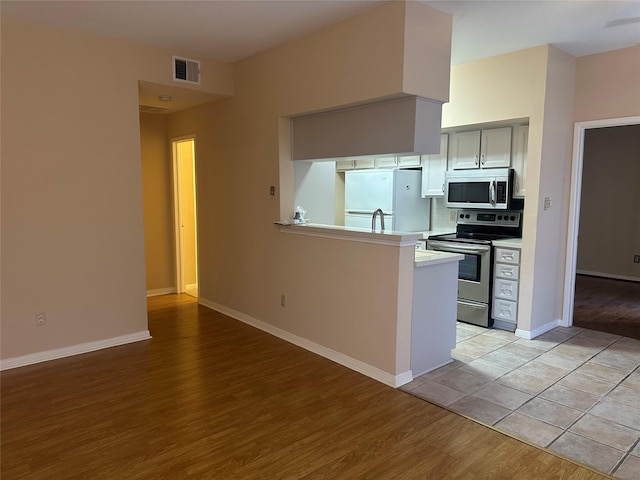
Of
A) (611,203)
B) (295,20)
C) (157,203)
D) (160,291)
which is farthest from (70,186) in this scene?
(611,203)

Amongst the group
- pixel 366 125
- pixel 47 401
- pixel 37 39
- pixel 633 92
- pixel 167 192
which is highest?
pixel 37 39

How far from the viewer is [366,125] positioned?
3486mm

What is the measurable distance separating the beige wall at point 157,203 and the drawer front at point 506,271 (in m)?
4.26

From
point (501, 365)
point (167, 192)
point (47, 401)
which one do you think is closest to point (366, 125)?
point (501, 365)

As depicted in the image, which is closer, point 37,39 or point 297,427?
point 297,427

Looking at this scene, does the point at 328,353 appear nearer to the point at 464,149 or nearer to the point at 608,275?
the point at 464,149

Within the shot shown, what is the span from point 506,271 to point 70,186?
4145 millimetres

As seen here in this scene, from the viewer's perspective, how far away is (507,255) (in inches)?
171

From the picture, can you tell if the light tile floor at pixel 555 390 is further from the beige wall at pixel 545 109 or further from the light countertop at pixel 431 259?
the light countertop at pixel 431 259

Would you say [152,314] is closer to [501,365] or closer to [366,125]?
[366,125]

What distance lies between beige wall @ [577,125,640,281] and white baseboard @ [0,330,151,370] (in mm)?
6768

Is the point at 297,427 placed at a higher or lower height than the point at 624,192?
lower

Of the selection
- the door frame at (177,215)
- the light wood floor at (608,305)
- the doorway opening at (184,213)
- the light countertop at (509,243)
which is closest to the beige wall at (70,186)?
the door frame at (177,215)

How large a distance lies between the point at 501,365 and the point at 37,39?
4609 mm
